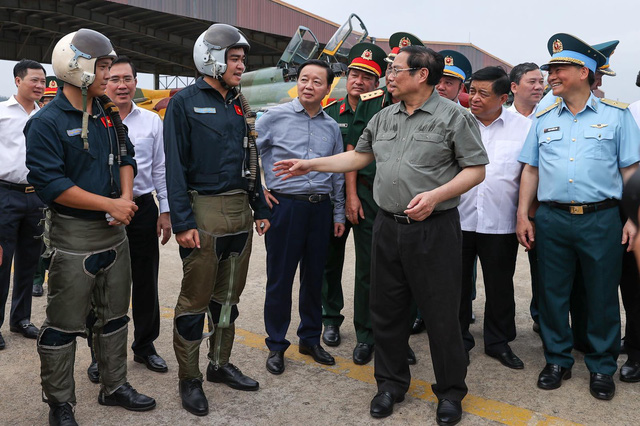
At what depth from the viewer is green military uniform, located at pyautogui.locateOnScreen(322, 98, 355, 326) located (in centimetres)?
416

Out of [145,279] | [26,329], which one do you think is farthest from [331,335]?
[26,329]

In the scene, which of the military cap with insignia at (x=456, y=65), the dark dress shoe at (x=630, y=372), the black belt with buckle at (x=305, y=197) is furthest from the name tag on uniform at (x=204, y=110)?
the dark dress shoe at (x=630, y=372)

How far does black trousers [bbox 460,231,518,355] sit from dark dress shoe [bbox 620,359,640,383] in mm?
719

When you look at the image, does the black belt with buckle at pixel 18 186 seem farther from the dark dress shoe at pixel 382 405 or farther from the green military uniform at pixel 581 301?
the green military uniform at pixel 581 301

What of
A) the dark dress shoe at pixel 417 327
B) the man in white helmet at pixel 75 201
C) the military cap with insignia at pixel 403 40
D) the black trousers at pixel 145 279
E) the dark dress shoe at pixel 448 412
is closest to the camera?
the man in white helmet at pixel 75 201

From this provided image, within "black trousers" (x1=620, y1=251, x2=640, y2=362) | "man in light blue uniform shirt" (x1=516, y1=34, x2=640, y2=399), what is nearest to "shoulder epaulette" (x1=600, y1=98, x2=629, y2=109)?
"man in light blue uniform shirt" (x1=516, y1=34, x2=640, y2=399)

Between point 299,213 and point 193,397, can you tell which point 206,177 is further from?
point 193,397

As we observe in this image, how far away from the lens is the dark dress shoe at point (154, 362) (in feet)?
11.8

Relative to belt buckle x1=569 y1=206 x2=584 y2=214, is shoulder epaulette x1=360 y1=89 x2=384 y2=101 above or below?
above

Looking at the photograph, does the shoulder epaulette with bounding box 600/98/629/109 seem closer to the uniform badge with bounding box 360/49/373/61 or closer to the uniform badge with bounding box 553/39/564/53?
the uniform badge with bounding box 553/39/564/53

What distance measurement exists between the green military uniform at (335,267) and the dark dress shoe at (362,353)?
0.39 m

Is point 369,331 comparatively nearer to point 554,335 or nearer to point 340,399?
point 340,399

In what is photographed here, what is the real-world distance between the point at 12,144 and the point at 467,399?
3.76m

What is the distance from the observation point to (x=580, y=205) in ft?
10.9
